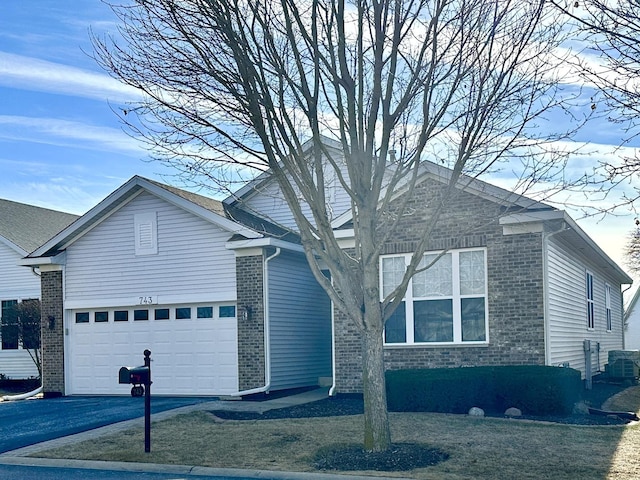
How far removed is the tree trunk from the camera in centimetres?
1040

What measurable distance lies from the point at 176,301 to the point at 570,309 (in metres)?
9.66

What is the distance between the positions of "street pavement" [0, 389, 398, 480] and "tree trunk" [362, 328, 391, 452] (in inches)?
47.9

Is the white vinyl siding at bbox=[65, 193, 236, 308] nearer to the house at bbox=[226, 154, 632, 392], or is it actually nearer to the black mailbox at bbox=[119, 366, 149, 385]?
the house at bbox=[226, 154, 632, 392]

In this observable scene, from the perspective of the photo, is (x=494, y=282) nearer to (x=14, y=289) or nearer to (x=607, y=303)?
(x=607, y=303)

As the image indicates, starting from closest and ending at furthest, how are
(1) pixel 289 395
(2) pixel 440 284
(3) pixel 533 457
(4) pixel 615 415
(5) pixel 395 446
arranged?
1. (3) pixel 533 457
2. (5) pixel 395 446
3. (4) pixel 615 415
4. (2) pixel 440 284
5. (1) pixel 289 395

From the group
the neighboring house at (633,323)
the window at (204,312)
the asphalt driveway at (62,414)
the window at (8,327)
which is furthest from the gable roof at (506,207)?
the neighboring house at (633,323)

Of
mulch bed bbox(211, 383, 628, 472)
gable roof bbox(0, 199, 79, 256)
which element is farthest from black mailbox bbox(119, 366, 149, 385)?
gable roof bbox(0, 199, 79, 256)

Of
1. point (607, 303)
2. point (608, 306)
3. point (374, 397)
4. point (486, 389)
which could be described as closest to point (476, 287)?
point (486, 389)

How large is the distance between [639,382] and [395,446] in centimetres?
1482

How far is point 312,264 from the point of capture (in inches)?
428

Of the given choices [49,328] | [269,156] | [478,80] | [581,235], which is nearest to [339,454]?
[269,156]

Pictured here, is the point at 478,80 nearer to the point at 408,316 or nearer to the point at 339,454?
the point at 339,454

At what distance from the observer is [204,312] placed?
1920 cm

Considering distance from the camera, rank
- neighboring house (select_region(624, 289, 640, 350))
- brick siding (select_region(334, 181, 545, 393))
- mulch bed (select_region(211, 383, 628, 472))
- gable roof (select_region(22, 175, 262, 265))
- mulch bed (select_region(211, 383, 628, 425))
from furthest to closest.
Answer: neighboring house (select_region(624, 289, 640, 350)) → gable roof (select_region(22, 175, 262, 265)) → brick siding (select_region(334, 181, 545, 393)) → mulch bed (select_region(211, 383, 628, 425)) → mulch bed (select_region(211, 383, 628, 472))
